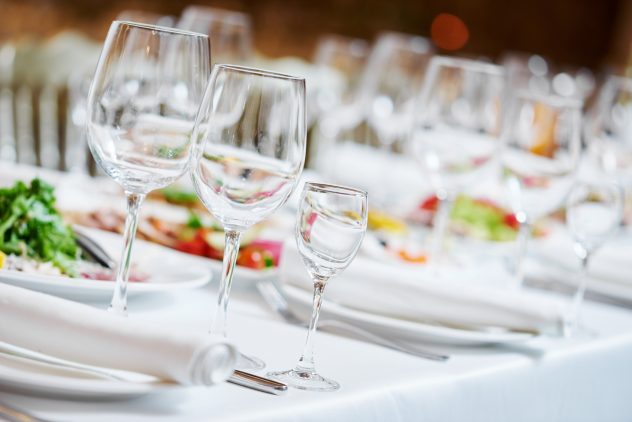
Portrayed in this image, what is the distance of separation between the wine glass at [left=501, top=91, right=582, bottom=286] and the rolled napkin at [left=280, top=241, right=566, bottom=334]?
287 millimetres

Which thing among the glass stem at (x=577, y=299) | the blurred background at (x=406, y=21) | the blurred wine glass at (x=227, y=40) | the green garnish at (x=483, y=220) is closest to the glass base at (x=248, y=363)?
the glass stem at (x=577, y=299)

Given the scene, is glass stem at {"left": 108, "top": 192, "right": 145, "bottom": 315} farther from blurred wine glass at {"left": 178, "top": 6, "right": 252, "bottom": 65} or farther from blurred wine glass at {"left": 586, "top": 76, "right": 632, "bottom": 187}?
blurred wine glass at {"left": 586, "top": 76, "right": 632, "bottom": 187}

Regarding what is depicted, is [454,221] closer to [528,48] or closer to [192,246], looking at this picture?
[192,246]

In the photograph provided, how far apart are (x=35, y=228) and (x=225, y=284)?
0.32 metres

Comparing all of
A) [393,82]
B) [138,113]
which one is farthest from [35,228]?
[393,82]

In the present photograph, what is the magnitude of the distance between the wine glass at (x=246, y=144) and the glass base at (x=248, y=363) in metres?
0.04

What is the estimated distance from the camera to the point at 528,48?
29.8 ft

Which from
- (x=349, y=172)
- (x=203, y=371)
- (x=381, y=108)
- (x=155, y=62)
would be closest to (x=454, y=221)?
(x=381, y=108)

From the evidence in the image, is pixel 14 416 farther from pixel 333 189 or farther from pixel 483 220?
pixel 483 220

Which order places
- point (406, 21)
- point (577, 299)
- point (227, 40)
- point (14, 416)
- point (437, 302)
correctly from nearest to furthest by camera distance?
point (14, 416), point (437, 302), point (577, 299), point (227, 40), point (406, 21)

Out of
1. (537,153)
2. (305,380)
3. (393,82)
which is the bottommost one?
(305,380)

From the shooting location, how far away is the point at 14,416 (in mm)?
695

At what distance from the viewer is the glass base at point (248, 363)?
0.90m

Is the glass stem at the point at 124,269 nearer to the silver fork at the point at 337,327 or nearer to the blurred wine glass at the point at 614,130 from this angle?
the silver fork at the point at 337,327
